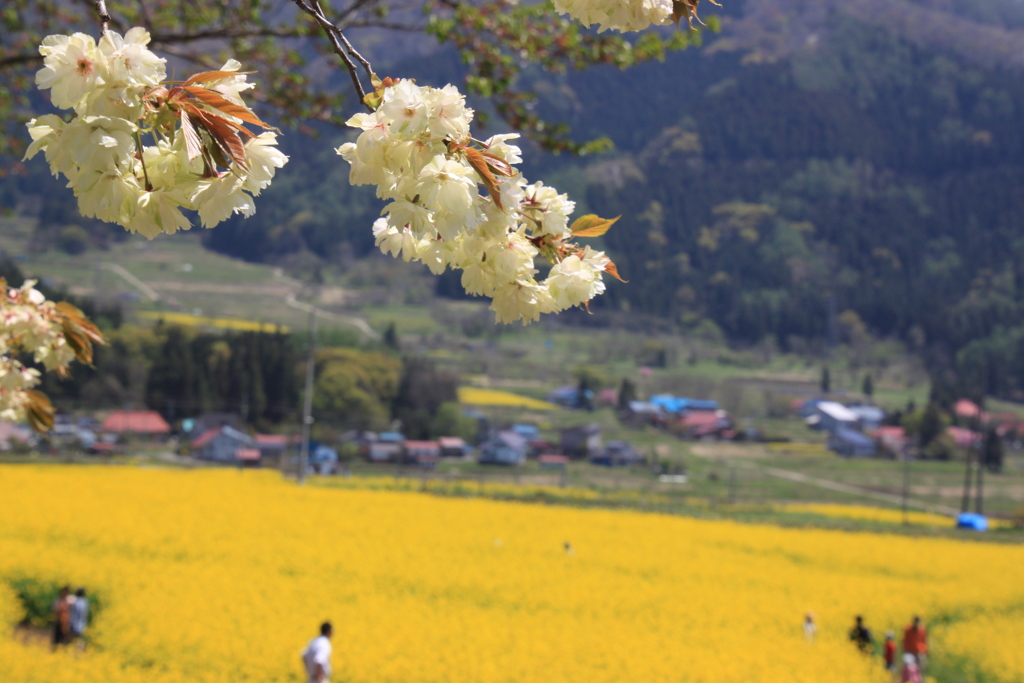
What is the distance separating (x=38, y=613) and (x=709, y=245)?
396 feet

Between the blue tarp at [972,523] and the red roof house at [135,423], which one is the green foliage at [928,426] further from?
the red roof house at [135,423]

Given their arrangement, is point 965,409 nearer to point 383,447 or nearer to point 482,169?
point 383,447

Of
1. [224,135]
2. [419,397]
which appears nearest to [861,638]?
[224,135]

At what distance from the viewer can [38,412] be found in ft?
11.0

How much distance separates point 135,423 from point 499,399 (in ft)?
116

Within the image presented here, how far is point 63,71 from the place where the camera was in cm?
110

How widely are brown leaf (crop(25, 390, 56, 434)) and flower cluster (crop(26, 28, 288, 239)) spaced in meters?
2.51

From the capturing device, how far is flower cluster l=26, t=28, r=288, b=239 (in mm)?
1102

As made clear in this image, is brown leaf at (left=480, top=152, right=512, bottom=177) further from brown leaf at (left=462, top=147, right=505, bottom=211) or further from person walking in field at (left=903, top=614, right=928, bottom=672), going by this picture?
person walking in field at (left=903, top=614, right=928, bottom=672)

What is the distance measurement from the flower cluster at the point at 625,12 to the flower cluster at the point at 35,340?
7.74 ft

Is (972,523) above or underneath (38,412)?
underneath

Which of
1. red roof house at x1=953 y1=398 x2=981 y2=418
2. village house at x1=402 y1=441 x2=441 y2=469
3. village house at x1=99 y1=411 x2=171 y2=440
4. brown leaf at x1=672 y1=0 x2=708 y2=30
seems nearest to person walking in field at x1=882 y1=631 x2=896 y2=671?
brown leaf at x1=672 y1=0 x2=708 y2=30

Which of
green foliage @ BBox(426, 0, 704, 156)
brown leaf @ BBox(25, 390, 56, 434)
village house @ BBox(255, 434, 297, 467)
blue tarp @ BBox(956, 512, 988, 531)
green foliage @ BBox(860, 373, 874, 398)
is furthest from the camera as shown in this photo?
green foliage @ BBox(860, 373, 874, 398)

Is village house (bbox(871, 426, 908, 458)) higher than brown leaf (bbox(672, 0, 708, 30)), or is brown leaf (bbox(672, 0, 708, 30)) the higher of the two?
brown leaf (bbox(672, 0, 708, 30))
